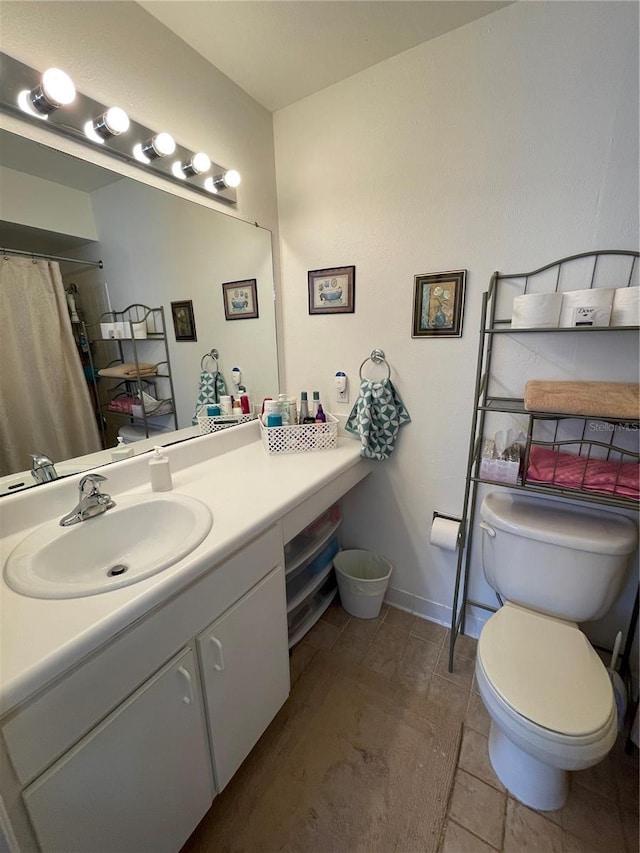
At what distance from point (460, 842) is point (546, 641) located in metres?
0.59

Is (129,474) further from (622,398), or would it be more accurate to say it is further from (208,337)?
(622,398)

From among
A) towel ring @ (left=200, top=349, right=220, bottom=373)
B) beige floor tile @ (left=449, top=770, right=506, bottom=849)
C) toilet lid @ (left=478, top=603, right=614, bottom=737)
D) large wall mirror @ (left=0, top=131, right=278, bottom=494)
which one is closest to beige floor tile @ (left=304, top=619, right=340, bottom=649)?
beige floor tile @ (left=449, top=770, right=506, bottom=849)

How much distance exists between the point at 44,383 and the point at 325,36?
1.46 metres

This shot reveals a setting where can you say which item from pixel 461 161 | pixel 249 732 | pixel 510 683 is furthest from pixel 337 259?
pixel 249 732

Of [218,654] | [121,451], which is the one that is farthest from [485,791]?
[121,451]

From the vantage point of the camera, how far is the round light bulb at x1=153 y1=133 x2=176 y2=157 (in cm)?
111

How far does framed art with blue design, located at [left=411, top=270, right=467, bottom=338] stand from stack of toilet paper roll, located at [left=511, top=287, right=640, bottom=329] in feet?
0.86

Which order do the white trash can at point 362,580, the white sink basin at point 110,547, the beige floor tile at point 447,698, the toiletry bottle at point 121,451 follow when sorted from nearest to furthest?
the white sink basin at point 110,547
the toiletry bottle at point 121,451
the beige floor tile at point 447,698
the white trash can at point 362,580

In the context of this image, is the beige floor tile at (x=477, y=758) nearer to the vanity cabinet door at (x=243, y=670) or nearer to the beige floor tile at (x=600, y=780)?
the beige floor tile at (x=600, y=780)

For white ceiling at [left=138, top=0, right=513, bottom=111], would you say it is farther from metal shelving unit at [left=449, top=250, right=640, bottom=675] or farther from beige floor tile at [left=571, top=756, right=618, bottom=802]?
beige floor tile at [left=571, top=756, right=618, bottom=802]

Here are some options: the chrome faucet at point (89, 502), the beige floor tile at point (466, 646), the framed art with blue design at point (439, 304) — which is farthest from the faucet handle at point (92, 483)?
the beige floor tile at point (466, 646)

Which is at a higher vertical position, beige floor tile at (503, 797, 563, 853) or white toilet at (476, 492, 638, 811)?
white toilet at (476, 492, 638, 811)

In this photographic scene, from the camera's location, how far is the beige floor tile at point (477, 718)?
1.25 metres

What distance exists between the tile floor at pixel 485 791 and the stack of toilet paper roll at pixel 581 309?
140cm
